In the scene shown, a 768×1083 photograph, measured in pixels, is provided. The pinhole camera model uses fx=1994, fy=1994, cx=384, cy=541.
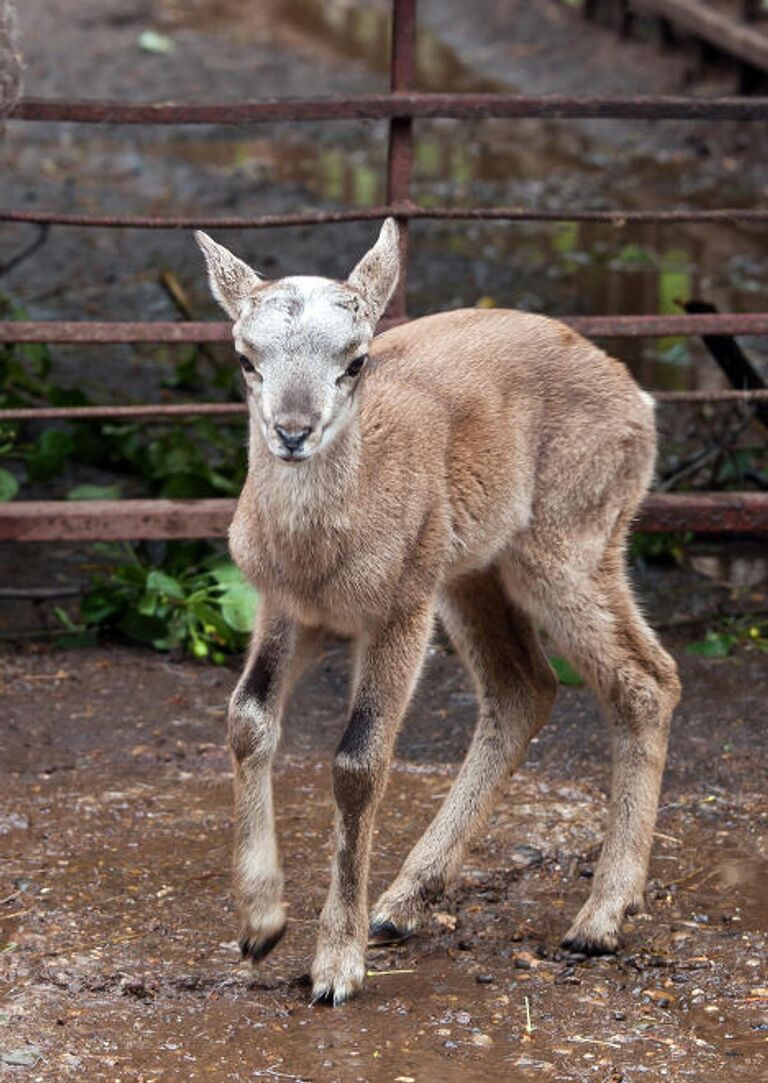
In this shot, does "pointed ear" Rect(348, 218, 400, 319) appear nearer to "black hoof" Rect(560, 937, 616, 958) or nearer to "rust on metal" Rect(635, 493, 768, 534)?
"black hoof" Rect(560, 937, 616, 958)

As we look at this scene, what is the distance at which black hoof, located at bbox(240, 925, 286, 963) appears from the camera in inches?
196

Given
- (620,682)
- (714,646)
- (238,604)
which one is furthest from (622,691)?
(238,604)

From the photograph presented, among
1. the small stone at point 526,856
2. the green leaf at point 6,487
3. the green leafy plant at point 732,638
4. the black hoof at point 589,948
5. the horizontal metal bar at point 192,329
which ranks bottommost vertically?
the green leafy plant at point 732,638

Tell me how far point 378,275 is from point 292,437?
70 centimetres

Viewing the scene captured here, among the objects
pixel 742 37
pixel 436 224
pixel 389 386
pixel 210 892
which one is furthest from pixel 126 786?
pixel 742 37

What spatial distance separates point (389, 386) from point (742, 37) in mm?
9220

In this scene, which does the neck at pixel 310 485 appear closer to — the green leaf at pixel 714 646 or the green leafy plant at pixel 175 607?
the green leafy plant at pixel 175 607

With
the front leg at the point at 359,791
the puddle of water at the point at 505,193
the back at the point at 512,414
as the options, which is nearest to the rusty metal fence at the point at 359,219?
the back at the point at 512,414

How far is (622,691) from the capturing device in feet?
18.1

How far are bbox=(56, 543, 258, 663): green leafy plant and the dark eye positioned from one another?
218 cm

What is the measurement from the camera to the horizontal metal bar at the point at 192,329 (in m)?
6.95

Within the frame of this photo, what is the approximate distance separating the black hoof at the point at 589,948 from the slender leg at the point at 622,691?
0.59 ft

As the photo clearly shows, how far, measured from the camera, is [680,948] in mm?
5258

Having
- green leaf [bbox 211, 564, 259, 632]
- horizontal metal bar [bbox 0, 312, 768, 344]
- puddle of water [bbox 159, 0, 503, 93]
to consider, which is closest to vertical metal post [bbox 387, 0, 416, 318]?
horizontal metal bar [bbox 0, 312, 768, 344]
